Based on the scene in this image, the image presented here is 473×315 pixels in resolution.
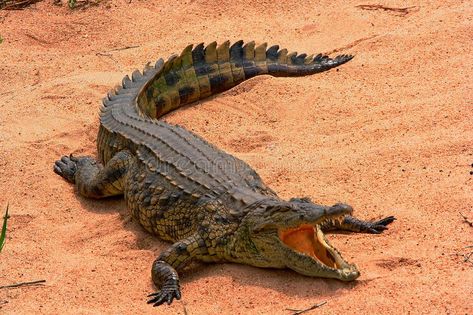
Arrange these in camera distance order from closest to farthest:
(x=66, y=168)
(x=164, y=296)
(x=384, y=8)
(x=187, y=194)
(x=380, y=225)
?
(x=164, y=296) < (x=380, y=225) < (x=187, y=194) < (x=66, y=168) < (x=384, y=8)

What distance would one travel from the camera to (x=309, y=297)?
482 cm

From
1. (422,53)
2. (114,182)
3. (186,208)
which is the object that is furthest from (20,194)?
(422,53)

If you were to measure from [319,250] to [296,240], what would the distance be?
0.19 m

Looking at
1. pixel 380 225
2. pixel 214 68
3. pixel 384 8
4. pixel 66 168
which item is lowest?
pixel 66 168

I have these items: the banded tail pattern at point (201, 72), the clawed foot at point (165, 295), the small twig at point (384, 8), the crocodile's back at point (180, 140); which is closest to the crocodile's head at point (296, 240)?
the crocodile's back at point (180, 140)

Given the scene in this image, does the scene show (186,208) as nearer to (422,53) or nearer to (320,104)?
(320,104)

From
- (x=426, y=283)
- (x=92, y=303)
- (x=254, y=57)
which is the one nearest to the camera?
(x=426, y=283)

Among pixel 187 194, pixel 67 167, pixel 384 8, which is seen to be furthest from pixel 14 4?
pixel 187 194

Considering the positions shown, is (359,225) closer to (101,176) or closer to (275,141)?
(275,141)

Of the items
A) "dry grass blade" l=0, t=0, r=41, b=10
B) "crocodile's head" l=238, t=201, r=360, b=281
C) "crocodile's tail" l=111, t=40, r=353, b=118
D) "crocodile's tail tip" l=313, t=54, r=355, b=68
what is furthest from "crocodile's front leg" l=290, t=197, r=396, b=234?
"dry grass blade" l=0, t=0, r=41, b=10

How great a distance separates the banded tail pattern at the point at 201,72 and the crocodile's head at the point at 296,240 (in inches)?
96.8

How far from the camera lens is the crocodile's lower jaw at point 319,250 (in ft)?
15.9

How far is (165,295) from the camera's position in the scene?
506 cm

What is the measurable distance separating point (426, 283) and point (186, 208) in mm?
1770
